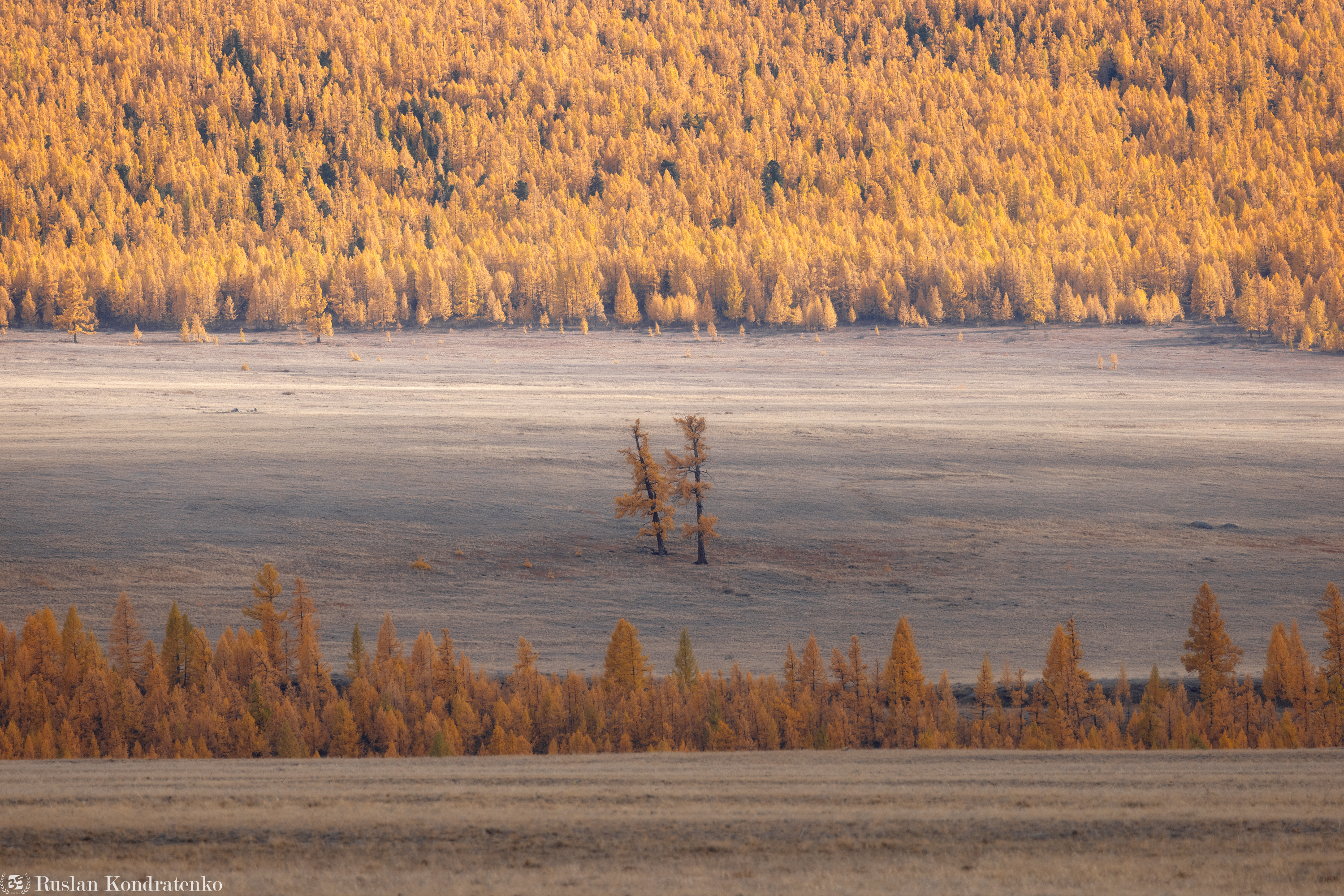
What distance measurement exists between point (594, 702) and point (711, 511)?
19.8 meters

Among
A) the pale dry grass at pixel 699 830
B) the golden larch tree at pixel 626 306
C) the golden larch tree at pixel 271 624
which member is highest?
the golden larch tree at pixel 626 306

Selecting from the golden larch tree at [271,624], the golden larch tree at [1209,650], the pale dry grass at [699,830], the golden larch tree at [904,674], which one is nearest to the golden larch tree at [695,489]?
the golden larch tree at [271,624]

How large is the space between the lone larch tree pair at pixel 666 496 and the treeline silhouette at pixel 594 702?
12.0 m

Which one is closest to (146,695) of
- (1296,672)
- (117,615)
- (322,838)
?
(117,615)

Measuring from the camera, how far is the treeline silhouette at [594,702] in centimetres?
2703

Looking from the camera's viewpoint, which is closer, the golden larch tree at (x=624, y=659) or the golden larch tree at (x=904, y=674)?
the golden larch tree at (x=904, y=674)

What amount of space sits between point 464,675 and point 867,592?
1365 centimetres

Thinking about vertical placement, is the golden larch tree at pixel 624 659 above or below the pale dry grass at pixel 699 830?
below

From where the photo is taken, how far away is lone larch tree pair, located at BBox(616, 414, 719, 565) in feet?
141

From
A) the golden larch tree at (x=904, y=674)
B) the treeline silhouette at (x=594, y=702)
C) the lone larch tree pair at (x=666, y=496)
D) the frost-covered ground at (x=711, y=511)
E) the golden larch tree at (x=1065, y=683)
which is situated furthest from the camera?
the lone larch tree pair at (x=666, y=496)

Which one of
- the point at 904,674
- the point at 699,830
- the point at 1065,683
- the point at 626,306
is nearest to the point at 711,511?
the point at 904,674

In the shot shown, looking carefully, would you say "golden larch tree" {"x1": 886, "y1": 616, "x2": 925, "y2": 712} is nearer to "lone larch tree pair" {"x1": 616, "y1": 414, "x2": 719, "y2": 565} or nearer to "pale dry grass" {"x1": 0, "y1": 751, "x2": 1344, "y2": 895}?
"pale dry grass" {"x1": 0, "y1": 751, "x2": 1344, "y2": 895}

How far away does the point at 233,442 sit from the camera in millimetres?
57938

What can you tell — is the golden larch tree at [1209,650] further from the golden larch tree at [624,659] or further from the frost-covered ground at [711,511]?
the golden larch tree at [624,659]
